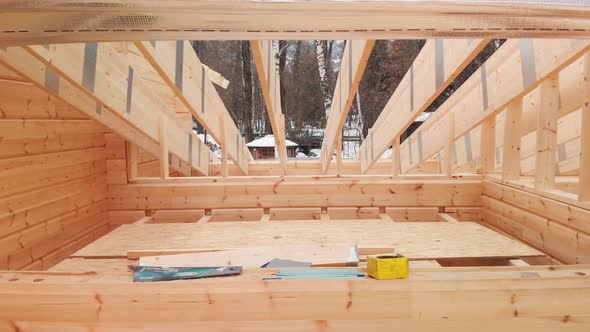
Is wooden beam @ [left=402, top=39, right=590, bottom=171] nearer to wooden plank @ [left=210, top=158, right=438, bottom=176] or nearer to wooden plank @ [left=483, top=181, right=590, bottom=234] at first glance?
wooden plank @ [left=483, top=181, right=590, bottom=234]

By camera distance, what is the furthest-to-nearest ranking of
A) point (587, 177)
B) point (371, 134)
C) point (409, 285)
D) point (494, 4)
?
1. point (371, 134)
2. point (587, 177)
3. point (409, 285)
4. point (494, 4)

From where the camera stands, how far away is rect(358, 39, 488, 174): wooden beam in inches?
93.0

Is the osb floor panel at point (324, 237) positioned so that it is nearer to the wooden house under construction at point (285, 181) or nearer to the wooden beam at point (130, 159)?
the wooden house under construction at point (285, 181)

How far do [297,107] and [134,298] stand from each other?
16.4 metres

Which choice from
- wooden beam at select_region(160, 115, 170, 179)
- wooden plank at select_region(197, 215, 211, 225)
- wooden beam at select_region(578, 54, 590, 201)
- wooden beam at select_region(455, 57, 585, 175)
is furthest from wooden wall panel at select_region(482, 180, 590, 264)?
wooden beam at select_region(160, 115, 170, 179)

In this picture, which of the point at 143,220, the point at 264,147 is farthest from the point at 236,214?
the point at 264,147

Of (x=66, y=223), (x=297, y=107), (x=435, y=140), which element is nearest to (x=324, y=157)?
(x=435, y=140)

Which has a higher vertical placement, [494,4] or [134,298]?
[494,4]

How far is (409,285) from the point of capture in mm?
1319

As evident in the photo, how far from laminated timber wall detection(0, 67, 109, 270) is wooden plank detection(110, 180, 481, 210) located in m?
0.38

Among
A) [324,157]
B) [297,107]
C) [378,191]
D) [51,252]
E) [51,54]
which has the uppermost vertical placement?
[297,107]

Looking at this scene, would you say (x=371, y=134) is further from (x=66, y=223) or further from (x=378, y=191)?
(x=66, y=223)

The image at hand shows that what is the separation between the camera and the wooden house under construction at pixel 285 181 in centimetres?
128

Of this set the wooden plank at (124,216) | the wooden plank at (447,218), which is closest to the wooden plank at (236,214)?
the wooden plank at (124,216)
